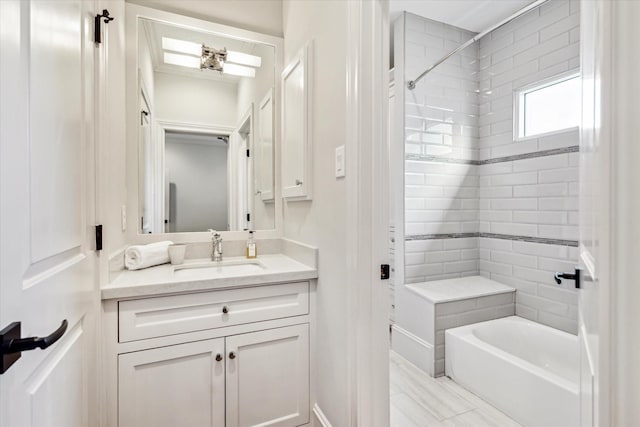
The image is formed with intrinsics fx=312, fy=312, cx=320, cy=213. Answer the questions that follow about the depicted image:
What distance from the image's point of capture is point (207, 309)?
1.39m

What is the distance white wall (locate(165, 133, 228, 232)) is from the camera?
189cm

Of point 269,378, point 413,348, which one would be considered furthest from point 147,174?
point 413,348

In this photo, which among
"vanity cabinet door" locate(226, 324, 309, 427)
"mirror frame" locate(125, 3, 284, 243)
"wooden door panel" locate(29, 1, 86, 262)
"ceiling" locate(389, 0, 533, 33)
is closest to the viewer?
"wooden door panel" locate(29, 1, 86, 262)

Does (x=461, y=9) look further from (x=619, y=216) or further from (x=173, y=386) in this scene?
(x=173, y=386)

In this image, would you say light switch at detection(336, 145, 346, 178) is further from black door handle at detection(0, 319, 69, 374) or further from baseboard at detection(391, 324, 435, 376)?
baseboard at detection(391, 324, 435, 376)

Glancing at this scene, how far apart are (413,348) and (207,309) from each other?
1670mm

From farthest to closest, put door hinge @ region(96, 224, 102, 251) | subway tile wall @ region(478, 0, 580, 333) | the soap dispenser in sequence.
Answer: subway tile wall @ region(478, 0, 580, 333) < the soap dispenser < door hinge @ region(96, 224, 102, 251)

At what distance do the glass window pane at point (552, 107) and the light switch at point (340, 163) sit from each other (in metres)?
1.91

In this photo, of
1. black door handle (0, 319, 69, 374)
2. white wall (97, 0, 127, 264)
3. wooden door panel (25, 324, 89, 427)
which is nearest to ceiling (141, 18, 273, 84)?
white wall (97, 0, 127, 264)

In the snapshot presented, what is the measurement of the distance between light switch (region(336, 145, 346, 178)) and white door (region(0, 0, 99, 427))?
891 mm

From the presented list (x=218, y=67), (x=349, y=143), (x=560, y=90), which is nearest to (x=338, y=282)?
(x=349, y=143)

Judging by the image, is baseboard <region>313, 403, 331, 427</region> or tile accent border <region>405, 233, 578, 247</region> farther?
tile accent border <region>405, 233, 578, 247</region>

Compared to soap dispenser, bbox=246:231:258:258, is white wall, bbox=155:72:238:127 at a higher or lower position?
higher

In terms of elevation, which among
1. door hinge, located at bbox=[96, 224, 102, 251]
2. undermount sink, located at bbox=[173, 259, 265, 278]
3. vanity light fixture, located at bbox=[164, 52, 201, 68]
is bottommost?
undermount sink, located at bbox=[173, 259, 265, 278]
